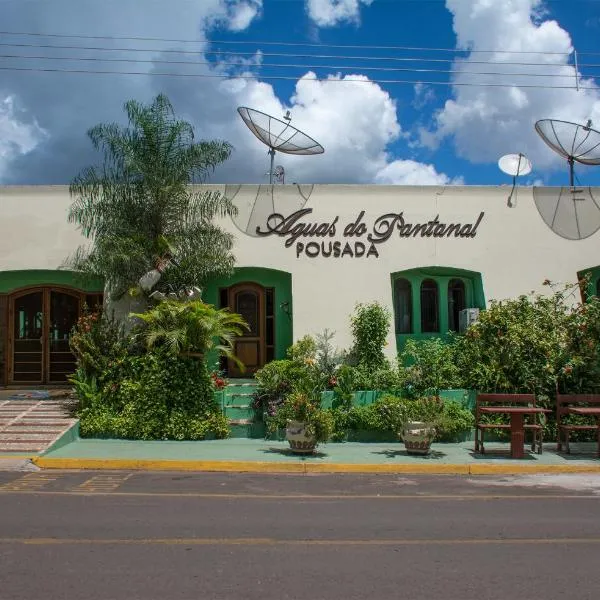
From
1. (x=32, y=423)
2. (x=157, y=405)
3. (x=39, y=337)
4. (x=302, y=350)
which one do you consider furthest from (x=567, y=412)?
(x=39, y=337)

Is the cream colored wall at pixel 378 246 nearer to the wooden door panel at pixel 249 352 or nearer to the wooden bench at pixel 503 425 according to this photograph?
the wooden door panel at pixel 249 352

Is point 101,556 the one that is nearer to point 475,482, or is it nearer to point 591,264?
point 475,482

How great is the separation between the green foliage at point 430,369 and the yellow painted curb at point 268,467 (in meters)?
2.84

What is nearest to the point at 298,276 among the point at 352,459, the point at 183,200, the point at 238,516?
the point at 183,200

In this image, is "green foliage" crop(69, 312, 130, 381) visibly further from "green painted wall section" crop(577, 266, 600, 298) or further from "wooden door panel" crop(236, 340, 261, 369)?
"green painted wall section" crop(577, 266, 600, 298)

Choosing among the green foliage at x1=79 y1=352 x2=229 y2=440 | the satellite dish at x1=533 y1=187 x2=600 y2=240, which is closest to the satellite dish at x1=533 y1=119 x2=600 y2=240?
the satellite dish at x1=533 y1=187 x2=600 y2=240

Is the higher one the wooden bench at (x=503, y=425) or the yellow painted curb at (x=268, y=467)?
the wooden bench at (x=503, y=425)

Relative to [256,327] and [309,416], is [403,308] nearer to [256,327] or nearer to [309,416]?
[256,327]

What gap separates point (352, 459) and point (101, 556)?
240 inches

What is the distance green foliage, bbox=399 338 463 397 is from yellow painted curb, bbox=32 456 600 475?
2.84 m

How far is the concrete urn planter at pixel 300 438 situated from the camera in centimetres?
1145

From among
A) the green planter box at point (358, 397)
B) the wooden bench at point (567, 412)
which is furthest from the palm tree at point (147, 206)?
the wooden bench at point (567, 412)

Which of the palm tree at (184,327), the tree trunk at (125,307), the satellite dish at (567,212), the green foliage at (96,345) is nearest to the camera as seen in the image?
the palm tree at (184,327)

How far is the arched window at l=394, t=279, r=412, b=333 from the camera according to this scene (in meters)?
16.2
